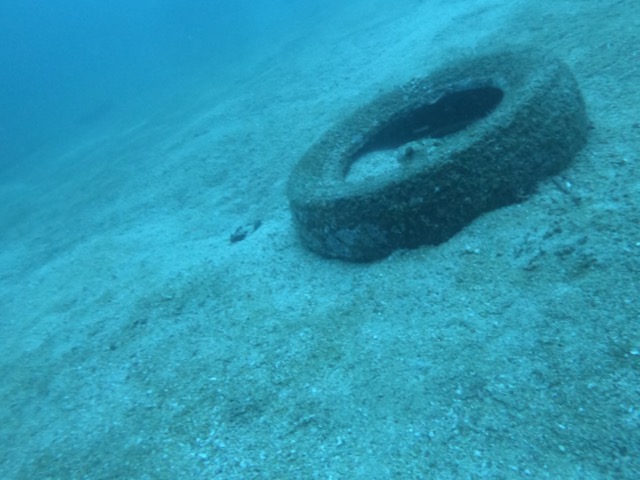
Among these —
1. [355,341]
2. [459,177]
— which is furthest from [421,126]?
[355,341]

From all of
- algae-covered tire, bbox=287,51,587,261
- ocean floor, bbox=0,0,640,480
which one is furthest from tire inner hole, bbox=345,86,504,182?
ocean floor, bbox=0,0,640,480

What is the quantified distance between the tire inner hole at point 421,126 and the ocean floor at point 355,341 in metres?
1.20

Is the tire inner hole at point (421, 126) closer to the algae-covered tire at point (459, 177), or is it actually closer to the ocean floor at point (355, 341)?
the algae-covered tire at point (459, 177)

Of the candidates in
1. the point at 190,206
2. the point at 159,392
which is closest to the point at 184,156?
the point at 190,206

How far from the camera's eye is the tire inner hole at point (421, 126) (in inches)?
219

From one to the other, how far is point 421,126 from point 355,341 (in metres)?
3.57

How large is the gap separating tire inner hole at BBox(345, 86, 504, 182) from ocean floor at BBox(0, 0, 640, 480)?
47.3 inches

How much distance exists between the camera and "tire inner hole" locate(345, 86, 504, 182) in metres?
5.56

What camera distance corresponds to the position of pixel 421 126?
6066 millimetres

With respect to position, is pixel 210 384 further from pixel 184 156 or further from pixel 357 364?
pixel 184 156

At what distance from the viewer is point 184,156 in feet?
36.1

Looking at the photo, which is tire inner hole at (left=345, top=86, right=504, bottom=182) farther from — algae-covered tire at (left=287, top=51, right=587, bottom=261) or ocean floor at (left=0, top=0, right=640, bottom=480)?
ocean floor at (left=0, top=0, right=640, bottom=480)

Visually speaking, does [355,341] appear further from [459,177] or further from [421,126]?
[421,126]

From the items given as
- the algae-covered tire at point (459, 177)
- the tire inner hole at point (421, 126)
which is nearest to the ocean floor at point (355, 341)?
the algae-covered tire at point (459, 177)
